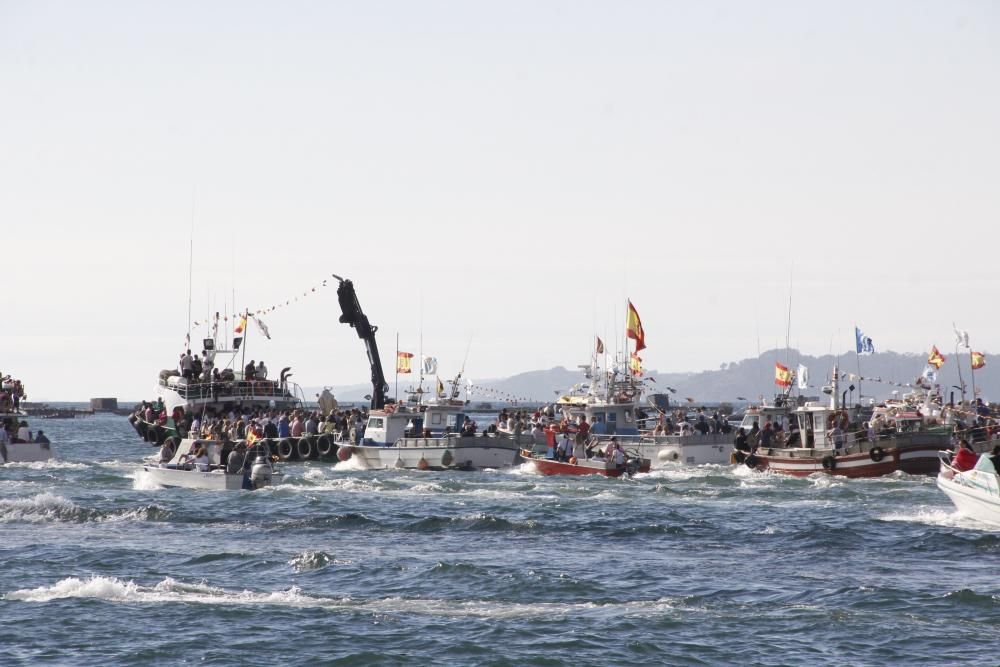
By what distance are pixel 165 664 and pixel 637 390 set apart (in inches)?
1693

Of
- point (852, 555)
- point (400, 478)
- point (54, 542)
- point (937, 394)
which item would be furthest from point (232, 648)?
point (937, 394)

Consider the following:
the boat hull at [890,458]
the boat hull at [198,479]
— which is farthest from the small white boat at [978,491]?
the boat hull at [198,479]

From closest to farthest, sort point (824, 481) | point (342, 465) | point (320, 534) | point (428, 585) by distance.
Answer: point (428, 585)
point (320, 534)
point (824, 481)
point (342, 465)

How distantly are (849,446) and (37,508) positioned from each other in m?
26.9

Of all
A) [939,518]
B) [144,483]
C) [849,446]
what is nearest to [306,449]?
[144,483]

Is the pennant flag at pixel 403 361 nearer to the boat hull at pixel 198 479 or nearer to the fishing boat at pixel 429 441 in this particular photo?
the fishing boat at pixel 429 441

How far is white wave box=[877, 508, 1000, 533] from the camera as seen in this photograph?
32.1 metres

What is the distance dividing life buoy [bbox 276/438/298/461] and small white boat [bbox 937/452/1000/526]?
1267 inches

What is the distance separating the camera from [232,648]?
1955 centimetres

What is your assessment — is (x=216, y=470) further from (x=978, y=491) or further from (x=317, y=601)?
(x=978, y=491)

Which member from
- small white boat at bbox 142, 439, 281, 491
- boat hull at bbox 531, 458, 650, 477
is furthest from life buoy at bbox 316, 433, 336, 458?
small white boat at bbox 142, 439, 281, 491

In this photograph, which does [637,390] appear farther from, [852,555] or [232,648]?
[232,648]

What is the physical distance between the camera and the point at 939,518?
111 feet

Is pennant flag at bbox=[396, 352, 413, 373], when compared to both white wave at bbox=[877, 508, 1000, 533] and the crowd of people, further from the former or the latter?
white wave at bbox=[877, 508, 1000, 533]
